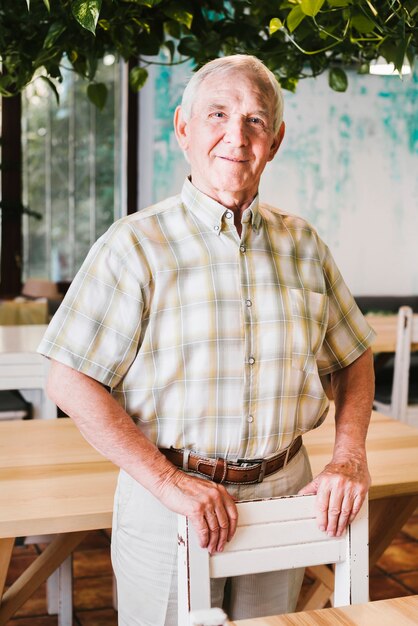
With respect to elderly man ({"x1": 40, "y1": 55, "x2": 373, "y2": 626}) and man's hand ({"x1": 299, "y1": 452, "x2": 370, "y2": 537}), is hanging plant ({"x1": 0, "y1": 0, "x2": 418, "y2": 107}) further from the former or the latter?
man's hand ({"x1": 299, "y1": 452, "x2": 370, "y2": 537})

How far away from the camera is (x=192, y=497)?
1511 mm

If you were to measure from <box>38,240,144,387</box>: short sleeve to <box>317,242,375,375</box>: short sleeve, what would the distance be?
1.60 ft

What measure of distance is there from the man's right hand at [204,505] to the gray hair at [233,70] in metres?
0.72

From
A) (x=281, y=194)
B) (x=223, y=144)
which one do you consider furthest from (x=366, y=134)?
(x=223, y=144)

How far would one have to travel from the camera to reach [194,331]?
5.22 ft

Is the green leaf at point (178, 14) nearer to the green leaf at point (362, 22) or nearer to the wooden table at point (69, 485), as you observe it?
the green leaf at point (362, 22)

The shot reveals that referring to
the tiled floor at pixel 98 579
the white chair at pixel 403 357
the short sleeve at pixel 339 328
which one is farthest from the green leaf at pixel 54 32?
the white chair at pixel 403 357

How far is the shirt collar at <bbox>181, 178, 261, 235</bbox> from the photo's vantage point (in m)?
1.65

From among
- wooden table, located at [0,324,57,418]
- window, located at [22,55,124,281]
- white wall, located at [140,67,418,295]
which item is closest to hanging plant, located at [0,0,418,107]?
wooden table, located at [0,324,57,418]

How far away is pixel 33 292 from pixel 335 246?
2.58m

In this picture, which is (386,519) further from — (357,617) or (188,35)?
(188,35)

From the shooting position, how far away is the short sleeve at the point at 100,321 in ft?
5.10

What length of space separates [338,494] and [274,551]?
162 mm

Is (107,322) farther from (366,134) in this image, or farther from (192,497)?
(366,134)
